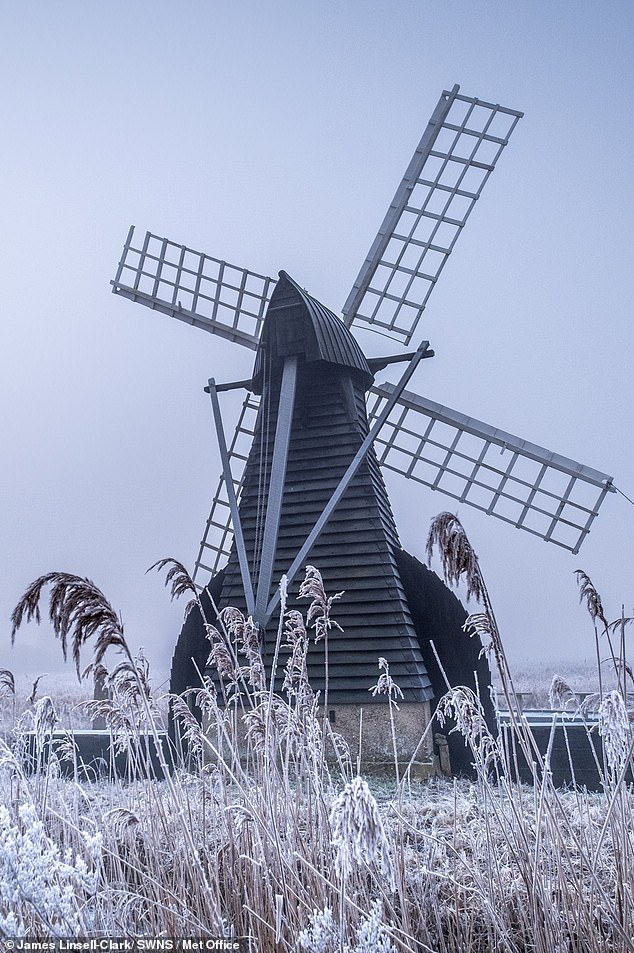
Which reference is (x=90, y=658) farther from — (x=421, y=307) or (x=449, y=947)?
Answer: (x=421, y=307)

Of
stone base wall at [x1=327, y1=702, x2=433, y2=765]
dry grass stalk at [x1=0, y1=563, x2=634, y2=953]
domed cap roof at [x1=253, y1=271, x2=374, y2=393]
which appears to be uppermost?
domed cap roof at [x1=253, y1=271, x2=374, y2=393]

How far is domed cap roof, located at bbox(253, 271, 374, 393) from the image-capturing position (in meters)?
9.12

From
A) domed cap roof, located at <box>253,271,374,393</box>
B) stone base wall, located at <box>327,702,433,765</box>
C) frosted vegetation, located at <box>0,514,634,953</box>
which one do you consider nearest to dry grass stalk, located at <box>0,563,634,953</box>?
frosted vegetation, located at <box>0,514,634,953</box>

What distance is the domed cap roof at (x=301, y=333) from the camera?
29.9 ft

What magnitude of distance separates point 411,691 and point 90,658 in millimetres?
5940

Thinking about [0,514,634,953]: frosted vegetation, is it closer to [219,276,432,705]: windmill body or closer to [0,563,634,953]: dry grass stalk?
[0,563,634,953]: dry grass stalk

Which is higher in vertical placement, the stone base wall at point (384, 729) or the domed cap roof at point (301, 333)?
the domed cap roof at point (301, 333)

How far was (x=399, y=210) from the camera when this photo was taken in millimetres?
11359

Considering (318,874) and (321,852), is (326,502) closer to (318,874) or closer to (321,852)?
(321,852)

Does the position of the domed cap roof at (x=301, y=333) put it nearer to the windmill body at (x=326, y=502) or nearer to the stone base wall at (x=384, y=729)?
the windmill body at (x=326, y=502)

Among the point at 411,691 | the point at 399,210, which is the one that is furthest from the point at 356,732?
the point at 399,210

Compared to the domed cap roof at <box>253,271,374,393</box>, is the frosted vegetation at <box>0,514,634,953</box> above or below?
below

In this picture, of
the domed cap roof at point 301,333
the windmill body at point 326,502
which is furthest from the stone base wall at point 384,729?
the domed cap roof at point 301,333

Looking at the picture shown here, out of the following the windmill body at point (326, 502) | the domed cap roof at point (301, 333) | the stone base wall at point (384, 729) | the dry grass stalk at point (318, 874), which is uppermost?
the domed cap roof at point (301, 333)
